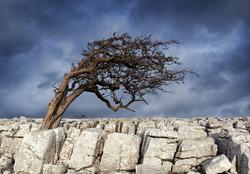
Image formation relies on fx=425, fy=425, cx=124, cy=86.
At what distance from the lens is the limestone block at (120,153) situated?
72.8 ft

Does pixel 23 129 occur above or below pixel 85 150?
above

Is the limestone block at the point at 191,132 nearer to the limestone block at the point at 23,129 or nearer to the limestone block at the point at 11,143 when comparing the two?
the limestone block at the point at 23,129

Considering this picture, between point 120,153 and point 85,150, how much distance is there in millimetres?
1890

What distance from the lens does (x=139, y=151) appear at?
2288 cm

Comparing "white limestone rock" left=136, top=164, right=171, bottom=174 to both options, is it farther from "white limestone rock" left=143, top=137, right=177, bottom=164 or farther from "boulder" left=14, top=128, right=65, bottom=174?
"boulder" left=14, top=128, right=65, bottom=174

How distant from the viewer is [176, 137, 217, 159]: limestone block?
21.4 metres

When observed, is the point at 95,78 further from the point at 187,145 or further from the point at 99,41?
the point at 187,145

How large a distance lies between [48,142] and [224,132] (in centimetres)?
952

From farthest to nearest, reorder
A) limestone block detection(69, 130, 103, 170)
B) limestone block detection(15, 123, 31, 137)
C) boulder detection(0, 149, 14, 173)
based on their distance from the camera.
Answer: limestone block detection(15, 123, 31, 137)
boulder detection(0, 149, 14, 173)
limestone block detection(69, 130, 103, 170)

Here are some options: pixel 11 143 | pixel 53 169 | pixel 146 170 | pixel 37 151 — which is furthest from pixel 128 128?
pixel 11 143

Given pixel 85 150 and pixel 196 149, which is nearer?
pixel 196 149

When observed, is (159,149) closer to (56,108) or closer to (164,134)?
(164,134)

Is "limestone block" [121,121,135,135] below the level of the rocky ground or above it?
above

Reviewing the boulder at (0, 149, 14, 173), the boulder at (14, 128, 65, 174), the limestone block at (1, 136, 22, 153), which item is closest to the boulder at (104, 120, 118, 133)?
the boulder at (14, 128, 65, 174)
